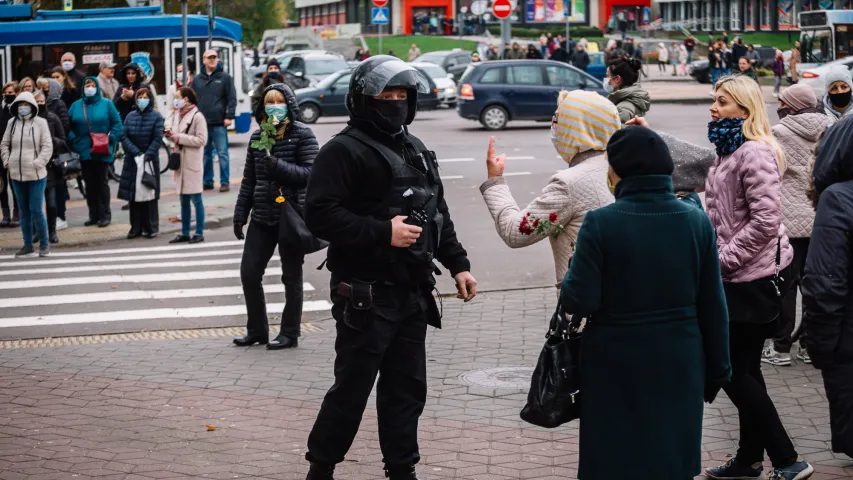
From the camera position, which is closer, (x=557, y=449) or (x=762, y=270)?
(x=762, y=270)

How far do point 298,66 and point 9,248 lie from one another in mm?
24404

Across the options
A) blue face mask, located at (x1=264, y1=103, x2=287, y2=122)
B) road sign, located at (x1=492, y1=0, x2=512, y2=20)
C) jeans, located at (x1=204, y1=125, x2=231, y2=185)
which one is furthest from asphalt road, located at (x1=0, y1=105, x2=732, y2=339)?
road sign, located at (x1=492, y1=0, x2=512, y2=20)

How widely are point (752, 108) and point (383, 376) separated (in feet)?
6.93

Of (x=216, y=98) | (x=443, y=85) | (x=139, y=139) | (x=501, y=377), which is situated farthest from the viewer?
(x=443, y=85)

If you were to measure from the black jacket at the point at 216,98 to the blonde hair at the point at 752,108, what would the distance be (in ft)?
44.2

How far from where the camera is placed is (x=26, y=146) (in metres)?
12.9

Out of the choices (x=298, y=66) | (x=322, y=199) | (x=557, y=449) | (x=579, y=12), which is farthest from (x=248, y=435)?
(x=579, y=12)

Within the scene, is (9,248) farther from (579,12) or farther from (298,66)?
(579,12)

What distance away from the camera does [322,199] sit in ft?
16.0

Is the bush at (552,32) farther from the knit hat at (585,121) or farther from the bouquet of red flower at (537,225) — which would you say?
the bouquet of red flower at (537,225)

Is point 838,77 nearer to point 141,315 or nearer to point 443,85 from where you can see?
point 141,315

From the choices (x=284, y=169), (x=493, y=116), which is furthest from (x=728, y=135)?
(x=493, y=116)

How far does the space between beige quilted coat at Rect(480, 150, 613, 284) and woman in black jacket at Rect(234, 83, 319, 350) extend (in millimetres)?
3021

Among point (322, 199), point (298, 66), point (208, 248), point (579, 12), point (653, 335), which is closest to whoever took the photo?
point (653, 335)
